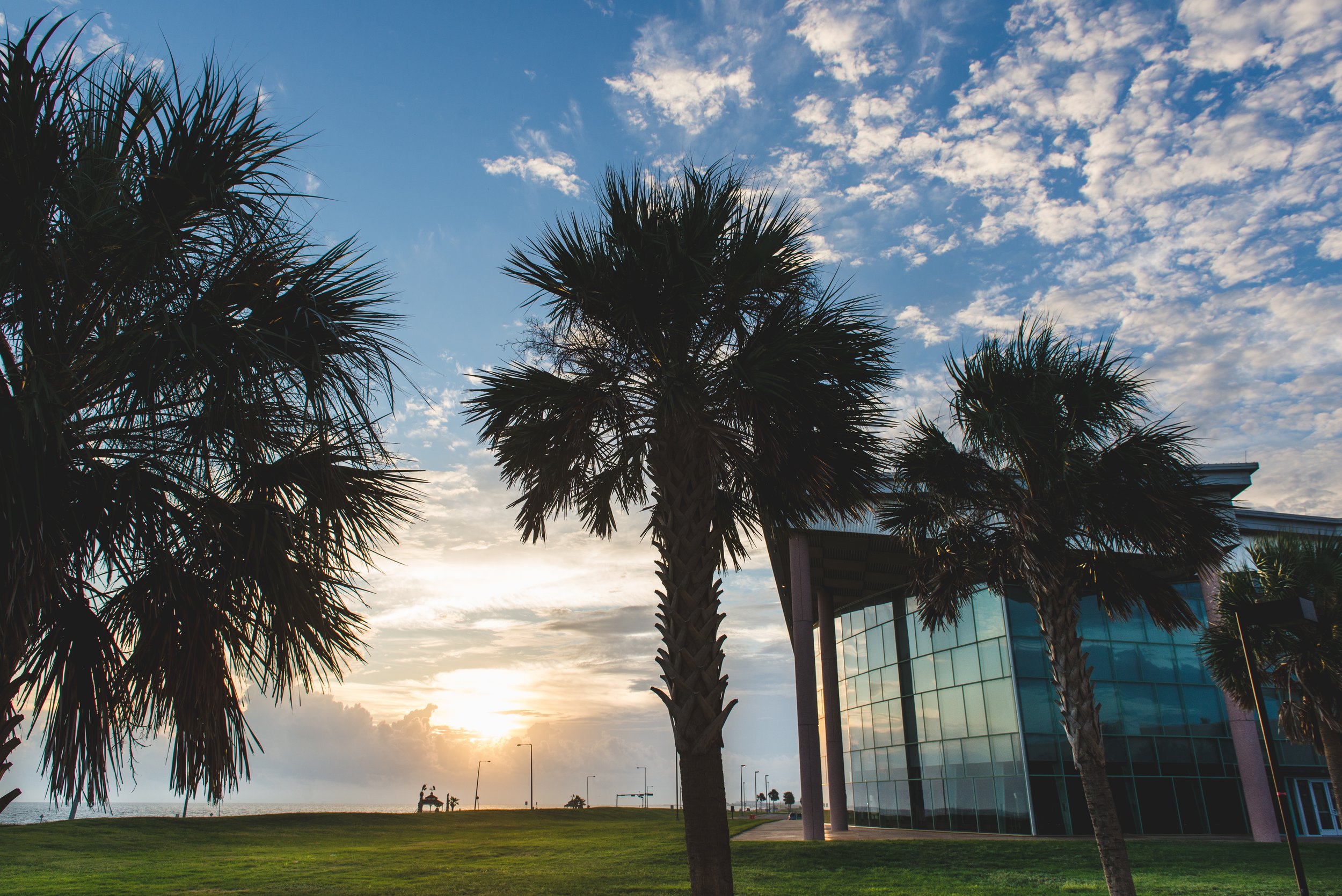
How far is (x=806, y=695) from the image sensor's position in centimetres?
2444

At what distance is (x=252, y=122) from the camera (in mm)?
6051

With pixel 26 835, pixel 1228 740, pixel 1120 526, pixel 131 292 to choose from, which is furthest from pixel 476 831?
pixel 131 292

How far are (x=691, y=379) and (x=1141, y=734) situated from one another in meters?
26.3

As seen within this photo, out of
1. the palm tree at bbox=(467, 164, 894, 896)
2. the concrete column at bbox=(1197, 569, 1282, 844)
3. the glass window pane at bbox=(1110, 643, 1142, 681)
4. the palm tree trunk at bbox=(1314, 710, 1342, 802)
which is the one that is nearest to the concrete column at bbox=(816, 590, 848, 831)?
the glass window pane at bbox=(1110, 643, 1142, 681)

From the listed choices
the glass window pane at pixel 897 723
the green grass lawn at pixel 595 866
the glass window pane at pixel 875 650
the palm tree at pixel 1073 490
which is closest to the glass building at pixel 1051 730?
the glass window pane at pixel 897 723

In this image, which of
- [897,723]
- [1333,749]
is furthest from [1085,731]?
[897,723]

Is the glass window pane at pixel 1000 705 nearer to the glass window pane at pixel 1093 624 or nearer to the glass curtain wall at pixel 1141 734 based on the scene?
the glass curtain wall at pixel 1141 734

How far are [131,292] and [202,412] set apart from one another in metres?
1.00

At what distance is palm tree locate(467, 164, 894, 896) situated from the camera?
768 centimetres

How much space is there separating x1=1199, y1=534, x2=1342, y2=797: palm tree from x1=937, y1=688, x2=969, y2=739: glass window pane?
32.2ft

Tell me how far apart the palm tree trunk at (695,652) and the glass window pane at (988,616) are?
865 inches

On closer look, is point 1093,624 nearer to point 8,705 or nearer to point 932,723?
point 932,723

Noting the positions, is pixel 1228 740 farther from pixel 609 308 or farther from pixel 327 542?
pixel 327 542

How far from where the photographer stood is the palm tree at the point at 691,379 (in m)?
7.68
